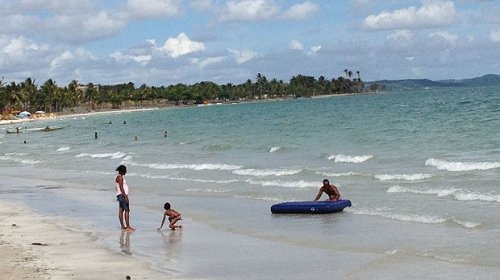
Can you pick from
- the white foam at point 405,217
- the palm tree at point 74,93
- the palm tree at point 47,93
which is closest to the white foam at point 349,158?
the white foam at point 405,217

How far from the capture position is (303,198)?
72.8ft

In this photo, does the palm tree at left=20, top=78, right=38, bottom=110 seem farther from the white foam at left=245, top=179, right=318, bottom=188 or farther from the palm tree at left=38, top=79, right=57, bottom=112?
the white foam at left=245, top=179, right=318, bottom=188

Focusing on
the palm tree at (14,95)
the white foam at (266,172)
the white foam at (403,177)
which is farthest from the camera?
the palm tree at (14,95)

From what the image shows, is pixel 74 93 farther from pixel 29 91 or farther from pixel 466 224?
pixel 466 224

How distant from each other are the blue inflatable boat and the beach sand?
4938 mm

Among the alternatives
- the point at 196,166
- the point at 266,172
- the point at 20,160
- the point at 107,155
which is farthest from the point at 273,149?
the point at 20,160

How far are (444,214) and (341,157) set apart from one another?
54.3 ft

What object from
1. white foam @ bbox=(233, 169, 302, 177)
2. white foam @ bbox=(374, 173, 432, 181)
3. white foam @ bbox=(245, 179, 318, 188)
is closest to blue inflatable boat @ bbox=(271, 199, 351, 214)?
white foam @ bbox=(245, 179, 318, 188)

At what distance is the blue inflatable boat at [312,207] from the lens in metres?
18.8

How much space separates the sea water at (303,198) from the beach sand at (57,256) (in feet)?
1.65

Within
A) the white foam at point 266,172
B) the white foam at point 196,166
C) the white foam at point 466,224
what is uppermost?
the white foam at point 466,224

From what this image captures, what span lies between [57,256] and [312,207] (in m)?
7.08

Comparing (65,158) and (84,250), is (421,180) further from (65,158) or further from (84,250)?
(65,158)

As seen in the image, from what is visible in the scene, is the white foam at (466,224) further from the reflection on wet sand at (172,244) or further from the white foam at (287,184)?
the white foam at (287,184)
